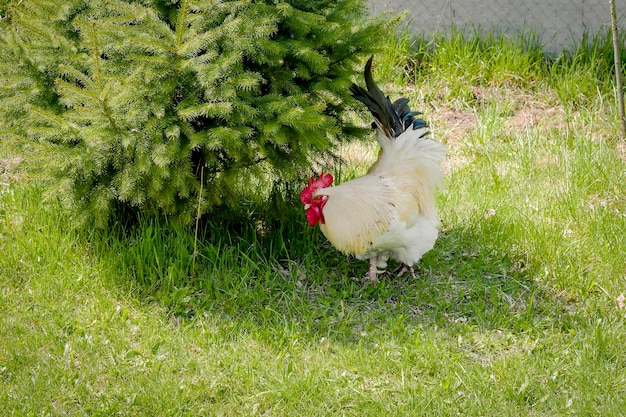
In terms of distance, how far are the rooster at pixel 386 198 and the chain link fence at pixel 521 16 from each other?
106 inches

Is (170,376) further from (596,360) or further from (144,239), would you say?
(596,360)

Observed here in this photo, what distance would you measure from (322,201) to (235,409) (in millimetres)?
1372

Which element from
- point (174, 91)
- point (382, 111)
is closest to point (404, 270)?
point (382, 111)

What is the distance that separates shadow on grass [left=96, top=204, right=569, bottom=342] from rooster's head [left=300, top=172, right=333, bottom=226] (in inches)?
20.3

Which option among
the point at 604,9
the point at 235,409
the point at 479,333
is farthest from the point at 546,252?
the point at 604,9

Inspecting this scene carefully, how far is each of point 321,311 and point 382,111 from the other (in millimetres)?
1359

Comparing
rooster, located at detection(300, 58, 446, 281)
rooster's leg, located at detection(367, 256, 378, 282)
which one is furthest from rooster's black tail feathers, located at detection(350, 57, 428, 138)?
rooster's leg, located at detection(367, 256, 378, 282)

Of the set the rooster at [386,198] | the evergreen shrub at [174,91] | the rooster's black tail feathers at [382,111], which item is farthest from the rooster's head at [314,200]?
the rooster's black tail feathers at [382,111]

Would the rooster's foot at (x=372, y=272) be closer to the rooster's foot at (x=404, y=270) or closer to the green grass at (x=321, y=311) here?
the green grass at (x=321, y=311)

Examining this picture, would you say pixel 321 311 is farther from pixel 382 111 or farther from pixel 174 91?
pixel 174 91

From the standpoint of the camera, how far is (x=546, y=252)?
5.09 m

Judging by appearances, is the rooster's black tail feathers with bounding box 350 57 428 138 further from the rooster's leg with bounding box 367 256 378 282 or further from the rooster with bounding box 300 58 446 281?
the rooster's leg with bounding box 367 256 378 282

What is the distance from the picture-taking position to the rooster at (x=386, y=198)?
180 inches

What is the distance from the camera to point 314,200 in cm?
455
